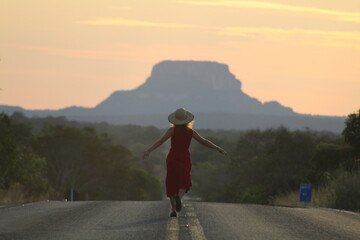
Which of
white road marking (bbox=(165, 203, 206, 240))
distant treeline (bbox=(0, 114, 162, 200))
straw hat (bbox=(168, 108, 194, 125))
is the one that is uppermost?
straw hat (bbox=(168, 108, 194, 125))

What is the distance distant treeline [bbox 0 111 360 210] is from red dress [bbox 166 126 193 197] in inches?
342

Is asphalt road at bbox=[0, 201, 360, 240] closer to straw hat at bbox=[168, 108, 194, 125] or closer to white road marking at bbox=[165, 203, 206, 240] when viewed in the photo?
white road marking at bbox=[165, 203, 206, 240]

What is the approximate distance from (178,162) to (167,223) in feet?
6.15

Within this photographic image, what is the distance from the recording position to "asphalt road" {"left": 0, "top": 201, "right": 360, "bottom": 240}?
492 inches

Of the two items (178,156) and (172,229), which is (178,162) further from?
(172,229)

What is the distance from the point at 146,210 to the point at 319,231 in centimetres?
452

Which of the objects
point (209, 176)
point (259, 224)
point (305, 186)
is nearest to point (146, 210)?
point (259, 224)

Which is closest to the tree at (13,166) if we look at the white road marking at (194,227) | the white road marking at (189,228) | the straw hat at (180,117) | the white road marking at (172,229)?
the white road marking at (194,227)

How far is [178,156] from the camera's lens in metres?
15.8

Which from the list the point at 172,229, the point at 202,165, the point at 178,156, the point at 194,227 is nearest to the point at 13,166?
the point at 178,156

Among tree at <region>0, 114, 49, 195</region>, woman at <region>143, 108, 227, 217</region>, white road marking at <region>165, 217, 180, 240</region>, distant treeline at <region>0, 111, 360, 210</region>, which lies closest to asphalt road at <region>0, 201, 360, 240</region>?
white road marking at <region>165, 217, 180, 240</region>

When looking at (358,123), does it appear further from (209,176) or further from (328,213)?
(209,176)

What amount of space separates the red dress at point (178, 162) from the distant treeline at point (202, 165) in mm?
8685

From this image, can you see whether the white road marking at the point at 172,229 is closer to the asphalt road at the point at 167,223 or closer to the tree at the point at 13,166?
the asphalt road at the point at 167,223
